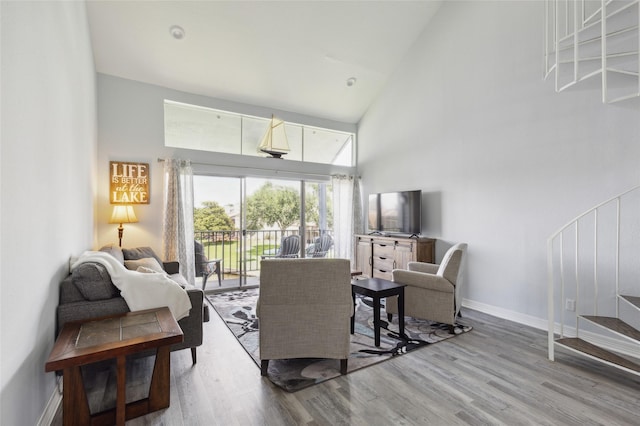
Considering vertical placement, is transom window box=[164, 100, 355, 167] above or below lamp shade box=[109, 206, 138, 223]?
above

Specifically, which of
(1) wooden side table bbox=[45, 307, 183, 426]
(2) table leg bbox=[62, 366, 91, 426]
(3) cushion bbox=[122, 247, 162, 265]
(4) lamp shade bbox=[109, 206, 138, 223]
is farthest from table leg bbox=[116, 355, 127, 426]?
(4) lamp shade bbox=[109, 206, 138, 223]

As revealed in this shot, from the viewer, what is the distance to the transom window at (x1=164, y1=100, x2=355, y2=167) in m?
4.64

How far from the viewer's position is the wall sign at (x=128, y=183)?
13.4 ft

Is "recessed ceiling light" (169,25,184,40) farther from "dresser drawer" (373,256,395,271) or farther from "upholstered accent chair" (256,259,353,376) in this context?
"dresser drawer" (373,256,395,271)

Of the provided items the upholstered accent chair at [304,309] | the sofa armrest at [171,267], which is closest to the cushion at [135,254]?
the sofa armrest at [171,267]

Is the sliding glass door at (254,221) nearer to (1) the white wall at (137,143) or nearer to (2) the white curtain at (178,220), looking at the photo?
(2) the white curtain at (178,220)

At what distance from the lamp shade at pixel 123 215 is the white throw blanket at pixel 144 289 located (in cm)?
178

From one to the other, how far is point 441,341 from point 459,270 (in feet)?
2.44

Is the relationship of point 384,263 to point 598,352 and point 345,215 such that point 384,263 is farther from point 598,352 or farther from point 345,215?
point 598,352

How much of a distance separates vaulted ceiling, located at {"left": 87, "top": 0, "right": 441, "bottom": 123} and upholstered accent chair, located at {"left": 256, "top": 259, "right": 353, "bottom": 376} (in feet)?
11.2

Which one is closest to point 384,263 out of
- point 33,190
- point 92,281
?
point 92,281

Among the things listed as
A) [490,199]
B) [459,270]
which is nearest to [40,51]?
[459,270]

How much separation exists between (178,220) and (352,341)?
119 inches

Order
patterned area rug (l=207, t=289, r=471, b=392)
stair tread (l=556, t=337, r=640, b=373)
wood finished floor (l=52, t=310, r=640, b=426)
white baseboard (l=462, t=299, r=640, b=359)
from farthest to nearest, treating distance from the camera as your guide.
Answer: white baseboard (l=462, t=299, r=640, b=359)
patterned area rug (l=207, t=289, r=471, b=392)
stair tread (l=556, t=337, r=640, b=373)
wood finished floor (l=52, t=310, r=640, b=426)
